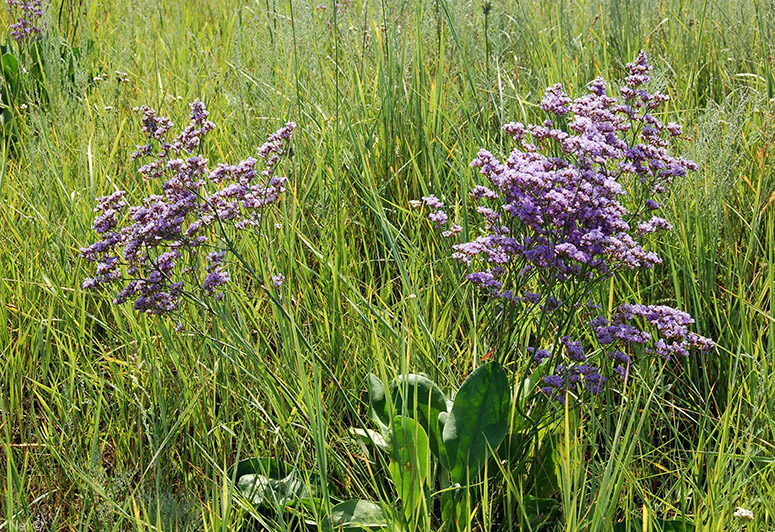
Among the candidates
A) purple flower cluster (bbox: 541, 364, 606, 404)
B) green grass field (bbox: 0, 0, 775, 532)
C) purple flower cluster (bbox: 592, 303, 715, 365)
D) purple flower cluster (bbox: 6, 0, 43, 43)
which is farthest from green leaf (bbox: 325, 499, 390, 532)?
purple flower cluster (bbox: 6, 0, 43, 43)

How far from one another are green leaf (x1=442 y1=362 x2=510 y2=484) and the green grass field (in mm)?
52

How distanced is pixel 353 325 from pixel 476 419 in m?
0.52

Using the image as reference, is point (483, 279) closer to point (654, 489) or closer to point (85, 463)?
point (654, 489)

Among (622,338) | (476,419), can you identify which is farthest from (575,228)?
(476,419)

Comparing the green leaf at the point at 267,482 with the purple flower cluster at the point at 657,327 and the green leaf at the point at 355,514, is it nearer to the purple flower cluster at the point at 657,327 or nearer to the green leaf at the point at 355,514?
the green leaf at the point at 355,514

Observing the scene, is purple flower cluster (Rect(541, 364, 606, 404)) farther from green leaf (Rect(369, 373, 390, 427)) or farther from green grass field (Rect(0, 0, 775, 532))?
green leaf (Rect(369, 373, 390, 427))

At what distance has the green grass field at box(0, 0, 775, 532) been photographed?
147 centimetres

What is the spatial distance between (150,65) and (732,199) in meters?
2.81

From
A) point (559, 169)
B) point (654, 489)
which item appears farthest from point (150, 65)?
point (654, 489)

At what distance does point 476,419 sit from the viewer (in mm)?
1478

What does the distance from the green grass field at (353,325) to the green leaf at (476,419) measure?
0.17ft

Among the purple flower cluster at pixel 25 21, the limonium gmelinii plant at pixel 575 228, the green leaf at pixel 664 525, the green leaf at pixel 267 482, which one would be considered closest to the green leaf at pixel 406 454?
the green leaf at pixel 267 482

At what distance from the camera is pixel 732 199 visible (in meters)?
2.18

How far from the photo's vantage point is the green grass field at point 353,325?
1.47 meters
